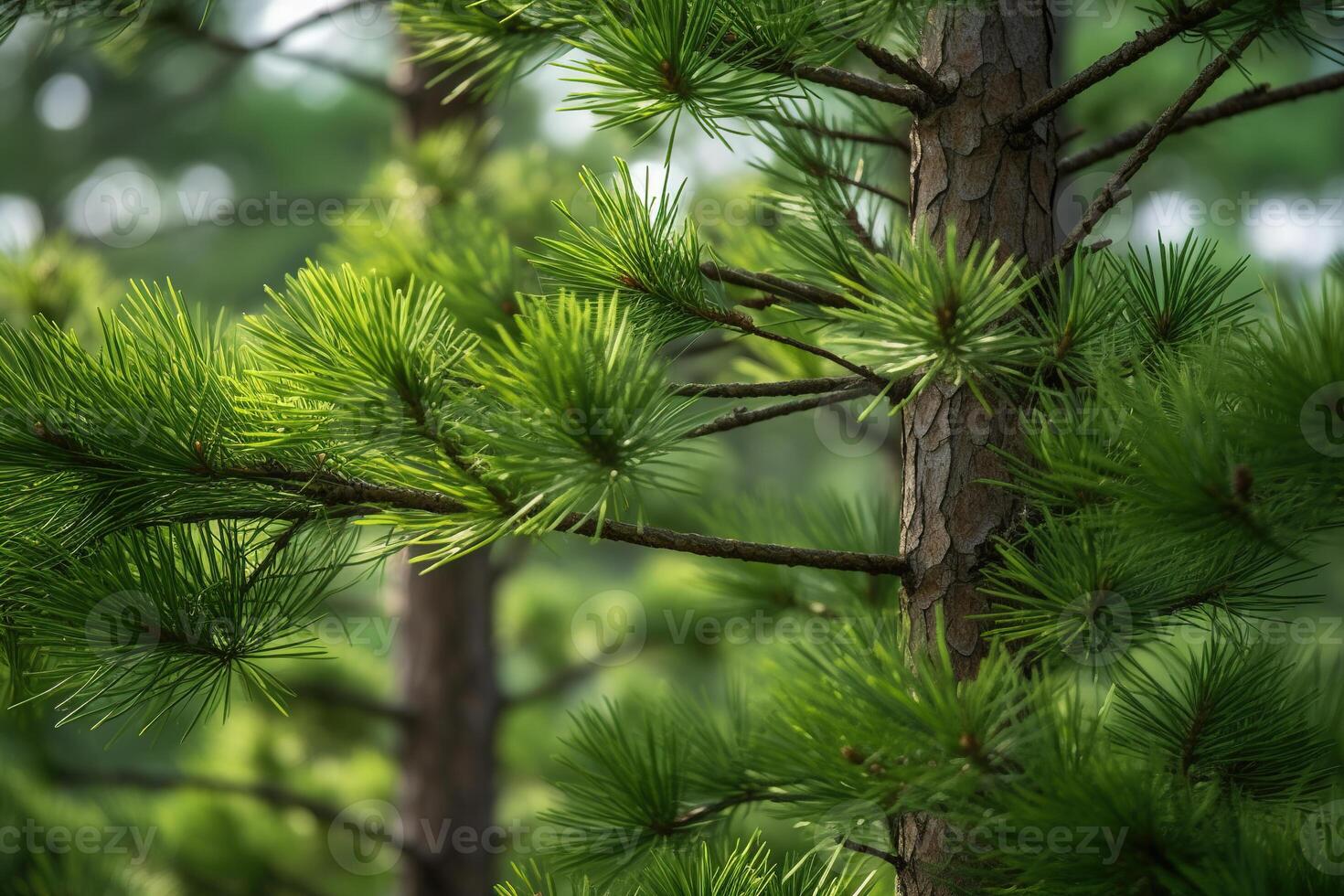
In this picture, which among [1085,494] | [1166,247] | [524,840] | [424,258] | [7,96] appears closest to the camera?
[1085,494]

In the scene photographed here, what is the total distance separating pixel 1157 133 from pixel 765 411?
33 centimetres

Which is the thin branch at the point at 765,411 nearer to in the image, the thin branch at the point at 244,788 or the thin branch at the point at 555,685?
the thin branch at the point at 244,788

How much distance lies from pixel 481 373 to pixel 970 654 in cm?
42

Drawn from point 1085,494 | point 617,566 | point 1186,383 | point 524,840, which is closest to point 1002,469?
point 1085,494

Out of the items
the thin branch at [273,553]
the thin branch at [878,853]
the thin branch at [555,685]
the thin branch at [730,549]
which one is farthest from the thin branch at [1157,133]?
the thin branch at [555,685]

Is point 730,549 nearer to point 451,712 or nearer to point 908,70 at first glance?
point 908,70

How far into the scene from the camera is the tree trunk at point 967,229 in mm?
732

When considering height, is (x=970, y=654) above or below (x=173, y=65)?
below

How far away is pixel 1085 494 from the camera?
0.65m

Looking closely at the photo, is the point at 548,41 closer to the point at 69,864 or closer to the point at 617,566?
the point at 69,864

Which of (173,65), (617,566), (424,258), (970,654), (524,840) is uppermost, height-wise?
(173,65)

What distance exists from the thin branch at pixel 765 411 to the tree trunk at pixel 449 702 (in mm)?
1044

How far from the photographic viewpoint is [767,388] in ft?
2.45

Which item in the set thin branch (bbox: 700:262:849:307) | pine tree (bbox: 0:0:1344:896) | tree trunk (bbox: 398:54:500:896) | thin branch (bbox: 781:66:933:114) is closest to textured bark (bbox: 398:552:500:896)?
tree trunk (bbox: 398:54:500:896)
